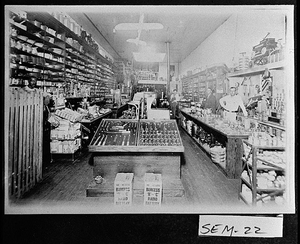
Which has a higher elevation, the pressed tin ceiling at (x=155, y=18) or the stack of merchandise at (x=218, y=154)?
the pressed tin ceiling at (x=155, y=18)

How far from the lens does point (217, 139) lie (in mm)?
3635

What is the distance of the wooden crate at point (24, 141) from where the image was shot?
1.84 m

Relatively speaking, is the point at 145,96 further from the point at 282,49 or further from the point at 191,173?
the point at 282,49

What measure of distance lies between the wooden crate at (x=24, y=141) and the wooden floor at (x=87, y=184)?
0.10 m

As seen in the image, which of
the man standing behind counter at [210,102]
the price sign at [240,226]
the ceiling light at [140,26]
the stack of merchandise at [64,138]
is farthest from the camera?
the stack of merchandise at [64,138]

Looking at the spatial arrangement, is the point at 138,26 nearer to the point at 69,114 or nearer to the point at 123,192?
the point at 123,192

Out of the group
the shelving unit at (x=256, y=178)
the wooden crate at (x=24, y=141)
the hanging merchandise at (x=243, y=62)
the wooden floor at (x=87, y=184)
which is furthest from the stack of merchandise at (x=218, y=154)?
the wooden crate at (x=24, y=141)

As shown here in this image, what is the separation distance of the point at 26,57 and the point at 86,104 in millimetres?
942

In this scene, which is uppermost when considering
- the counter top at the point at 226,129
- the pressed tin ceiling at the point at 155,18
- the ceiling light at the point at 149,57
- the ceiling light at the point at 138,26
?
the pressed tin ceiling at the point at 155,18

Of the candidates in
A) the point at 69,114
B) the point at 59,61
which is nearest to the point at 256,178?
the point at 69,114

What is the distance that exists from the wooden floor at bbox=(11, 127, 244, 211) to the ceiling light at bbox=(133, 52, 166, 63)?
1267mm

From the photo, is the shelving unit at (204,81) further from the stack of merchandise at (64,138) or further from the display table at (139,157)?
the stack of merchandise at (64,138)

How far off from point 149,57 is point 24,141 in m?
1.42

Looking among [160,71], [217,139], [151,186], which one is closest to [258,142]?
[151,186]
